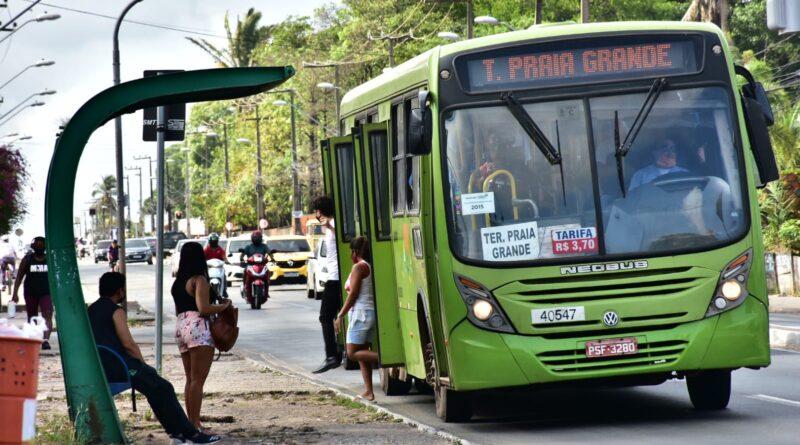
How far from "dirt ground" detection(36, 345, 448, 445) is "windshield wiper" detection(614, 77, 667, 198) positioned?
2.47 metres

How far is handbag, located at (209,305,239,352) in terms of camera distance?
12.0 metres

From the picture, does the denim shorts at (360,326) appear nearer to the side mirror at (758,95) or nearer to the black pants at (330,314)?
the black pants at (330,314)

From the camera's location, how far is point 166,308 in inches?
1519

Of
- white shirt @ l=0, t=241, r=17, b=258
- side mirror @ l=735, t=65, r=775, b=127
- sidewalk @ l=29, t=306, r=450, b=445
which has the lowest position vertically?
sidewalk @ l=29, t=306, r=450, b=445

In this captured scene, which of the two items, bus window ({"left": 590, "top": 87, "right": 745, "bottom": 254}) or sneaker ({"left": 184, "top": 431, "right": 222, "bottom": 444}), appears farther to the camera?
bus window ({"left": 590, "top": 87, "right": 745, "bottom": 254})

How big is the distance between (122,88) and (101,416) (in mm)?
2317

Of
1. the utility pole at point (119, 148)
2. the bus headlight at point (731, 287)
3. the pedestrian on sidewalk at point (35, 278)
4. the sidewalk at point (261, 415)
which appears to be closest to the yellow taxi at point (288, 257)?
the utility pole at point (119, 148)

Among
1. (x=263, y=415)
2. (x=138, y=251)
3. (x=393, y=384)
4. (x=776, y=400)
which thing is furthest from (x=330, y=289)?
(x=138, y=251)

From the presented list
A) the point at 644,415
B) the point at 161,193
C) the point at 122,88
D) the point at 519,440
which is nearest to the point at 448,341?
the point at 519,440

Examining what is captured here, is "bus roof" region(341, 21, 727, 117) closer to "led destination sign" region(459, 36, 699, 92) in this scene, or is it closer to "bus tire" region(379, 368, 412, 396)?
"led destination sign" region(459, 36, 699, 92)

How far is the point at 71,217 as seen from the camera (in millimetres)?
11234

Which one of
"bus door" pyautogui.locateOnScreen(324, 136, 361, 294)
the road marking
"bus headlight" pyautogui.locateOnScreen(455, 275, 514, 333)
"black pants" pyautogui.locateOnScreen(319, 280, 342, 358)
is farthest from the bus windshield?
"black pants" pyautogui.locateOnScreen(319, 280, 342, 358)

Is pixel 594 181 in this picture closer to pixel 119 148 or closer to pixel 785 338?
pixel 785 338

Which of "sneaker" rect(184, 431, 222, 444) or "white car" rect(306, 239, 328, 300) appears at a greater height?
"white car" rect(306, 239, 328, 300)
